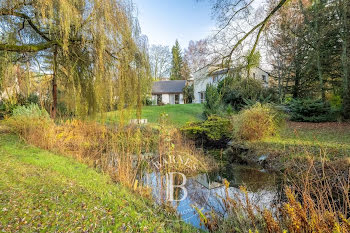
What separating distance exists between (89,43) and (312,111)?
13.1m

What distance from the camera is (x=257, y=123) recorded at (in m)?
8.20

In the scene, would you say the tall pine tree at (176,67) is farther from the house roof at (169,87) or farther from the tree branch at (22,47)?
the tree branch at (22,47)

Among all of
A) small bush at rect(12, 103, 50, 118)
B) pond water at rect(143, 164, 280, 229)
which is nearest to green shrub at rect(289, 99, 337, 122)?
pond water at rect(143, 164, 280, 229)

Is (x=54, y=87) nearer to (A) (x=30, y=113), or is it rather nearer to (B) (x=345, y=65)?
(A) (x=30, y=113)

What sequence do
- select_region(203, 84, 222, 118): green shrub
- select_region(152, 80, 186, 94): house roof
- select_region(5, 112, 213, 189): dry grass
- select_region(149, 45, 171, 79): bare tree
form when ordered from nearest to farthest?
select_region(5, 112, 213, 189): dry grass
select_region(203, 84, 222, 118): green shrub
select_region(149, 45, 171, 79): bare tree
select_region(152, 80, 186, 94): house roof

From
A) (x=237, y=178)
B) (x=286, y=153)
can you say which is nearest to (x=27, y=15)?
(x=237, y=178)

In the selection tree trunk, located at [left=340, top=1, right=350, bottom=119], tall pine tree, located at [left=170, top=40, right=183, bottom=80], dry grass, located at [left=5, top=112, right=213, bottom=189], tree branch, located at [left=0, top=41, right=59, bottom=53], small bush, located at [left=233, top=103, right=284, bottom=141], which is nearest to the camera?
tree branch, located at [left=0, top=41, right=59, bottom=53]

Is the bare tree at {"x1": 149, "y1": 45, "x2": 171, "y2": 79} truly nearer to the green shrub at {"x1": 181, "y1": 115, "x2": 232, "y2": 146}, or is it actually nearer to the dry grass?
the green shrub at {"x1": 181, "y1": 115, "x2": 232, "y2": 146}

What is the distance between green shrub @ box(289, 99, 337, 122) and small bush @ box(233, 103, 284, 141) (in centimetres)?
529

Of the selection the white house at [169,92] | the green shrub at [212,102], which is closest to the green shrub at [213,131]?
the green shrub at [212,102]

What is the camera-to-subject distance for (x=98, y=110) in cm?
530

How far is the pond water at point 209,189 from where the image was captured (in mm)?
3684

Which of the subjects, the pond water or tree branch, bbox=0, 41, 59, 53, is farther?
tree branch, bbox=0, 41, 59, 53

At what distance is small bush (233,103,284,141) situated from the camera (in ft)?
26.9
